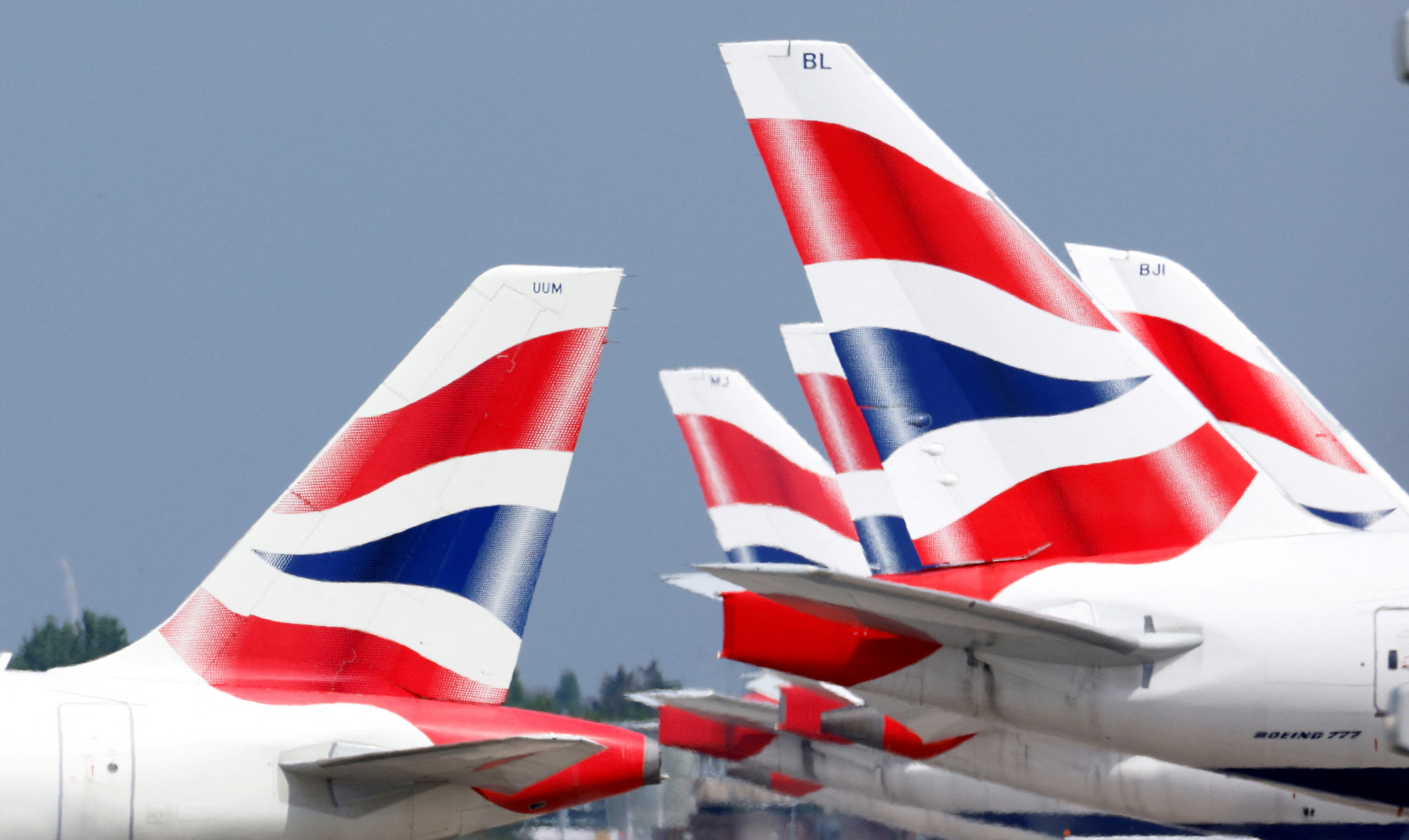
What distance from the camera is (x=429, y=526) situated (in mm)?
9945

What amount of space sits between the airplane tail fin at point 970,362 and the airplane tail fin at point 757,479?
38.4 ft

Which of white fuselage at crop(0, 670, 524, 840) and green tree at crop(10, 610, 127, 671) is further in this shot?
green tree at crop(10, 610, 127, 671)

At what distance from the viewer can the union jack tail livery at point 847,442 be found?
548 inches

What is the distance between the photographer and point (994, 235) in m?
8.75

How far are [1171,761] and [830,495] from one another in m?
13.5

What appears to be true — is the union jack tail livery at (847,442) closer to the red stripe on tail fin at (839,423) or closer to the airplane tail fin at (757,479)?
the red stripe on tail fin at (839,423)

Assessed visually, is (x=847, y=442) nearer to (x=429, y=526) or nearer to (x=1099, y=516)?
(x=429, y=526)

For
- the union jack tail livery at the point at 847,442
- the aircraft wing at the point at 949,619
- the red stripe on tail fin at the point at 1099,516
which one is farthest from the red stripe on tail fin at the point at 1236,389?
A: the aircraft wing at the point at 949,619

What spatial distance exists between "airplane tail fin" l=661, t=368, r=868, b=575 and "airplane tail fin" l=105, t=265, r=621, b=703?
10.6 meters

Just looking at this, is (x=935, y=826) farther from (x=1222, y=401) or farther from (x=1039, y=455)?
(x=1039, y=455)

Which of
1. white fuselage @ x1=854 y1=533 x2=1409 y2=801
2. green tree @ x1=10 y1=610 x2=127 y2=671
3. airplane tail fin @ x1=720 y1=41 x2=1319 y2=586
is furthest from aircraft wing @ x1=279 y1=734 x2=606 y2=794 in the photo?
green tree @ x1=10 y1=610 x2=127 y2=671

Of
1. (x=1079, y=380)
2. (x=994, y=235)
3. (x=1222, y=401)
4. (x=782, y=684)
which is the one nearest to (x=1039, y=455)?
(x=1079, y=380)

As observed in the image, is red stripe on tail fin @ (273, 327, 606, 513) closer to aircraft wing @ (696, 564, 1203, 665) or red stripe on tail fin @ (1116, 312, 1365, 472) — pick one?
aircraft wing @ (696, 564, 1203, 665)

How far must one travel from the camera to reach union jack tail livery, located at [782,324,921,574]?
45.6ft
